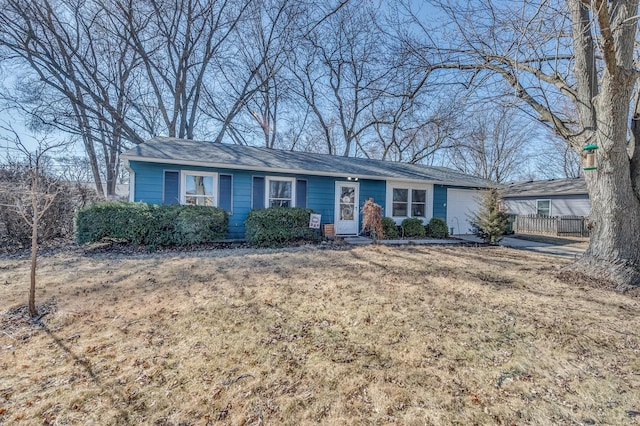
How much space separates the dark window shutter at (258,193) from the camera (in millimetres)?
9523

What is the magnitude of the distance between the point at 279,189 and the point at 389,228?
4.23 meters

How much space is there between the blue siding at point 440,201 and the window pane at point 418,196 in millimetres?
450

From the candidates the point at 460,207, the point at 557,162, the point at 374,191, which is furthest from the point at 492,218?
the point at 557,162

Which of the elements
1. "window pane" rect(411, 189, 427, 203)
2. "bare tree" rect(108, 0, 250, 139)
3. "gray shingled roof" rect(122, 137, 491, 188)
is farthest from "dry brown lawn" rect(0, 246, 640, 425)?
"bare tree" rect(108, 0, 250, 139)

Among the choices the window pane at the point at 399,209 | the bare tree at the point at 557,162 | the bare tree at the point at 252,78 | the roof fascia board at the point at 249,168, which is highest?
the bare tree at the point at 252,78

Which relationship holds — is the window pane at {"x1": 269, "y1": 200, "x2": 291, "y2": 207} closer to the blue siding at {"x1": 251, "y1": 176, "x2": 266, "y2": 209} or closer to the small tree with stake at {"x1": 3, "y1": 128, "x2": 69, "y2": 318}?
the blue siding at {"x1": 251, "y1": 176, "x2": 266, "y2": 209}

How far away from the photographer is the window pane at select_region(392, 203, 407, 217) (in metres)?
11.5

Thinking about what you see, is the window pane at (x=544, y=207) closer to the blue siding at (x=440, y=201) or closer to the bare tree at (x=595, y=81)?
the blue siding at (x=440, y=201)

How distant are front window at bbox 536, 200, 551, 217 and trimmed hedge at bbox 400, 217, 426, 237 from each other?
11.8 metres

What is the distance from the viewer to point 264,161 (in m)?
9.83

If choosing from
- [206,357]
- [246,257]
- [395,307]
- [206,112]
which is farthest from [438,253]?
[206,112]

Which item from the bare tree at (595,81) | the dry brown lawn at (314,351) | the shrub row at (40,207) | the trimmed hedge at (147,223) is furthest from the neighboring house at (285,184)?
the bare tree at (595,81)

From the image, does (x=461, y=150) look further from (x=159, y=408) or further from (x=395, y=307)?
(x=159, y=408)

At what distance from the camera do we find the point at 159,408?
1990 mm
